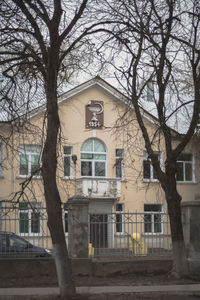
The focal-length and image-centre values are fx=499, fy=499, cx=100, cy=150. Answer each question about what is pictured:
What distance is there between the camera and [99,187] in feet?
96.4

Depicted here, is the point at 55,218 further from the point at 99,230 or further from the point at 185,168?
the point at 185,168

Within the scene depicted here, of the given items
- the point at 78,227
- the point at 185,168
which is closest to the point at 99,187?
the point at 185,168

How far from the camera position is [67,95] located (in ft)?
97.8

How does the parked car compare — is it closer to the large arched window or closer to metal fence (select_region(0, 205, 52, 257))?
metal fence (select_region(0, 205, 52, 257))

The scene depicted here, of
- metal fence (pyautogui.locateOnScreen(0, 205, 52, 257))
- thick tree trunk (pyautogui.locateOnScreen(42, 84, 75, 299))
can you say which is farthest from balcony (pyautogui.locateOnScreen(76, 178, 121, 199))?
thick tree trunk (pyautogui.locateOnScreen(42, 84, 75, 299))

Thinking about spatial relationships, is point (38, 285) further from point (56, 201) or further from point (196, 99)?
point (196, 99)

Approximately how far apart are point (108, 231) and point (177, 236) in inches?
90.6

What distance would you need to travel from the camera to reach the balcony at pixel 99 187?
2898cm

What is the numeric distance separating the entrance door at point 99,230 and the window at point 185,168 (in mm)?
19437

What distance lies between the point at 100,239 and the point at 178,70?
523 cm

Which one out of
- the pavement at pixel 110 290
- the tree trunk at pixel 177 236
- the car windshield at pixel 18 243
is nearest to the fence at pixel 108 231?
the car windshield at pixel 18 243

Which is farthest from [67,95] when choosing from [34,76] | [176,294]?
[176,294]

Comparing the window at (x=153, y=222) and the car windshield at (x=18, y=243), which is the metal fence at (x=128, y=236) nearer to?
the window at (x=153, y=222)

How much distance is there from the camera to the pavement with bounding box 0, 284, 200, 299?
1070 cm
